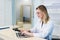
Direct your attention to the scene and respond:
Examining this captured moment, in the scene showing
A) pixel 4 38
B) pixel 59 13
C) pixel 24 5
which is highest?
pixel 24 5

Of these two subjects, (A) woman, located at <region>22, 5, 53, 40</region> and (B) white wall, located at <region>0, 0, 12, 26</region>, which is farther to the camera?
(B) white wall, located at <region>0, 0, 12, 26</region>

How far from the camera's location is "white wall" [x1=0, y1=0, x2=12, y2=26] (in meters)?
3.27

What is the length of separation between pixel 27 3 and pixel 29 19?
36 cm

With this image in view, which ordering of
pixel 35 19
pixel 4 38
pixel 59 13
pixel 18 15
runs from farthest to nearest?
1. pixel 18 15
2. pixel 35 19
3. pixel 59 13
4. pixel 4 38

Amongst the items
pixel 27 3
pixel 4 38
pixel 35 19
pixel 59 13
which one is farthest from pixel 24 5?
pixel 4 38

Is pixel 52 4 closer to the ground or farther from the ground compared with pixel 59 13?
farther from the ground

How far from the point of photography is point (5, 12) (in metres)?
3.32

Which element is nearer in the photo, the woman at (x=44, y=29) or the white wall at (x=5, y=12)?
the woman at (x=44, y=29)

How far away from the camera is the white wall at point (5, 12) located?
10.7ft

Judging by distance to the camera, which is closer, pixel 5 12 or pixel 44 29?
pixel 44 29

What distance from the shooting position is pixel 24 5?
8.80 feet

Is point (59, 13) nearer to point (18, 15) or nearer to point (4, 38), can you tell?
point (18, 15)

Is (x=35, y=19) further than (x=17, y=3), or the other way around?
(x=17, y=3)

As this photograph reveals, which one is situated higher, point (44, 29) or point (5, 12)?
point (5, 12)
